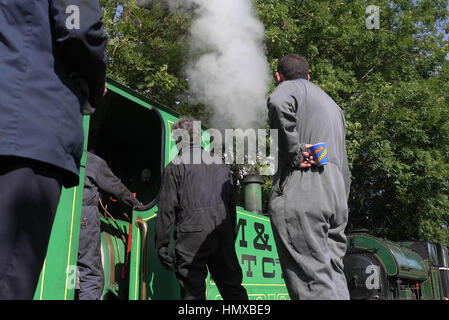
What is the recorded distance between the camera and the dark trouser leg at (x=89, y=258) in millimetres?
3225

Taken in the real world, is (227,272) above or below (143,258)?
below

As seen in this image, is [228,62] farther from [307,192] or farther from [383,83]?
[307,192]

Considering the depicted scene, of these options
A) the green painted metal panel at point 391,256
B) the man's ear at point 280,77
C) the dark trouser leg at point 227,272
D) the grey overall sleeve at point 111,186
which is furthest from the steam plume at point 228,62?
the man's ear at point 280,77

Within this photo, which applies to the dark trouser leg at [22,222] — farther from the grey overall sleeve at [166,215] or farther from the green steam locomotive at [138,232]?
the grey overall sleeve at [166,215]

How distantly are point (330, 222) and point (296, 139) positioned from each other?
457mm

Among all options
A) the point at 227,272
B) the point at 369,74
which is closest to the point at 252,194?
the point at 227,272

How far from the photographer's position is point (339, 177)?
231 cm

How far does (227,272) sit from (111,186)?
1.27m

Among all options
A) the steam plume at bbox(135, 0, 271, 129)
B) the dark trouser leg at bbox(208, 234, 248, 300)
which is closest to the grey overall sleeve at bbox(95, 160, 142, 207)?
the dark trouser leg at bbox(208, 234, 248, 300)

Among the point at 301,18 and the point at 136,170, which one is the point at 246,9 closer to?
the point at 301,18

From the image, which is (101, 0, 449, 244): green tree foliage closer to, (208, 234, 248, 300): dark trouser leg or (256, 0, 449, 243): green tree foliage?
(256, 0, 449, 243): green tree foliage

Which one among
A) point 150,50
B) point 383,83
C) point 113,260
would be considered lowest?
point 113,260

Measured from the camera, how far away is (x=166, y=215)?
9.77ft

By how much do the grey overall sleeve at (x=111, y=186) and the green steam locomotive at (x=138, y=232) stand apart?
228mm
